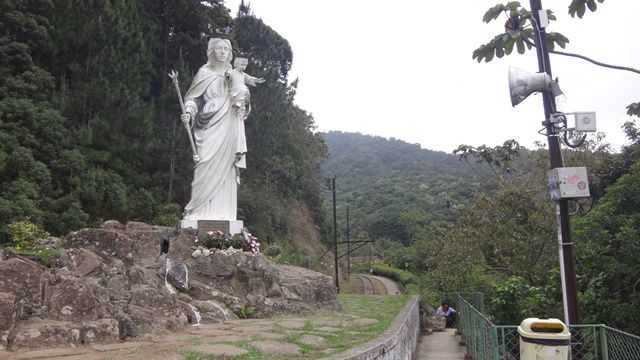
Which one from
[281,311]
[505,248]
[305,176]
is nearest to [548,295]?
[281,311]

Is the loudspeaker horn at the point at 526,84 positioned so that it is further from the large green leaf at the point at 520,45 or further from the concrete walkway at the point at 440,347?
the concrete walkway at the point at 440,347

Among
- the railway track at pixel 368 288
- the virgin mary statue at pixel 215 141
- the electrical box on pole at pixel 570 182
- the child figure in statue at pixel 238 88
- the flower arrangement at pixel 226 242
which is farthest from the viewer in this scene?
the railway track at pixel 368 288

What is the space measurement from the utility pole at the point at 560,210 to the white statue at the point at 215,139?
642 cm

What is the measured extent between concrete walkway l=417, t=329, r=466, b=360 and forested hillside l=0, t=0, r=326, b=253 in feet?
26.8

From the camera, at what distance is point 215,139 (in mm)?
10430

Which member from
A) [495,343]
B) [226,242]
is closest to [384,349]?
[495,343]

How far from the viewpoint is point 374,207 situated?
51.9m

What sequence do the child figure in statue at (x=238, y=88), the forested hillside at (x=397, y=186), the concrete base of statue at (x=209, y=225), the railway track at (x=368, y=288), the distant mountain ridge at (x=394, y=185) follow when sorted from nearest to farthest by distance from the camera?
the concrete base of statue at (x=209, y=225) < the child figure in statue at (x=238, y=88) < the railway track at (x=368, y=288) < the forested hillside at (x=397, y=186) < the distant mountain ridge at (x=394, y=185)

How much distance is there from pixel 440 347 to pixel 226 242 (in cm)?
568

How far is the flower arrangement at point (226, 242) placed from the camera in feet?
30.1

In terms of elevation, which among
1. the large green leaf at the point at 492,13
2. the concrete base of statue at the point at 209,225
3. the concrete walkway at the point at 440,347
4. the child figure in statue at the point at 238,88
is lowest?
the concrete walkway at the point at 440,347

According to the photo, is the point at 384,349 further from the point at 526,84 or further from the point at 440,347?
the point at 440,347

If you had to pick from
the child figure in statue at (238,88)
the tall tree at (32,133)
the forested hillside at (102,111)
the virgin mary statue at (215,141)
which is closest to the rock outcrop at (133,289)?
the virgin mary statue at (215,141)

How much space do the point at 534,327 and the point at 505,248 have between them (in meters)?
11.0
